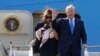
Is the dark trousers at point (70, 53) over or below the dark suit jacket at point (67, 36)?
below

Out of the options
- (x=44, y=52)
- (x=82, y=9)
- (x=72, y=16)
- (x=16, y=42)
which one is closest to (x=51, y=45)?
(x=44, y=52)

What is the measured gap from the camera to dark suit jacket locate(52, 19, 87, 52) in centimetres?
616

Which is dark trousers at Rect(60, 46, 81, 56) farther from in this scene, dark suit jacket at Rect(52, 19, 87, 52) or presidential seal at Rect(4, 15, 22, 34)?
presidential seal at Rect(4, 15, 22, 34)

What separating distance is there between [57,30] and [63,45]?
0.88 feet

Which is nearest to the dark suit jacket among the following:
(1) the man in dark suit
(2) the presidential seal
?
(1) the man in dark suit

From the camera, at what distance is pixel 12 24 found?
27.0ft

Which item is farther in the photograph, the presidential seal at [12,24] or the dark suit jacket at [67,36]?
the presidential seal at [12,24]

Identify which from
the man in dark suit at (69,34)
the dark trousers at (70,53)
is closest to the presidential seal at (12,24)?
the man in dark suit at (69,34)

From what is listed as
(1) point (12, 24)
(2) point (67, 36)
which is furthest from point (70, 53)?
(1) point (12, 24)

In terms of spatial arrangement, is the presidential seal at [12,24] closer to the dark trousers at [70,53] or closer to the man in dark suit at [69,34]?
the man in dark suit at [69,34]

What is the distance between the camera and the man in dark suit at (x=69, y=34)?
616cm

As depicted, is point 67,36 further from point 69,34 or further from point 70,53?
point 70,53

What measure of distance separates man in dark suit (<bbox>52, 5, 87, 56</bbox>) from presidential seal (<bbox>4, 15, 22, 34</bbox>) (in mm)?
1992

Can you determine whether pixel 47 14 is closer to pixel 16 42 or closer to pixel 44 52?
pixel 44 52
